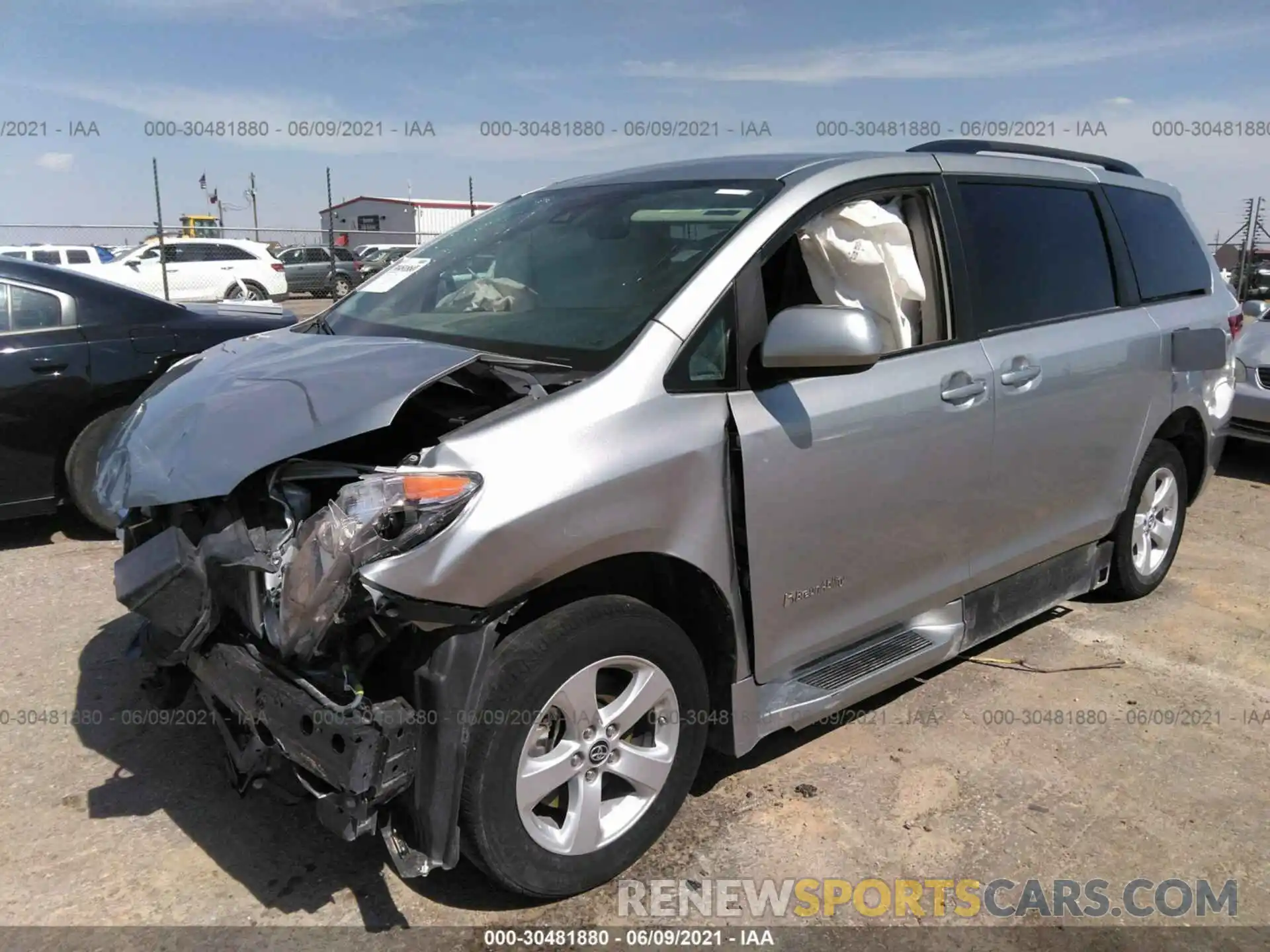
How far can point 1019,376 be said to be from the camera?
352 centimetres

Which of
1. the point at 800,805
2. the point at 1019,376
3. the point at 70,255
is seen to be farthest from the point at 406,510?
the point at 70,255

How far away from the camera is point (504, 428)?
233cm

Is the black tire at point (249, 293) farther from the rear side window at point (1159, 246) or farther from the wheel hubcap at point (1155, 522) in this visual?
the wheel hubcap at point (1155, 522)

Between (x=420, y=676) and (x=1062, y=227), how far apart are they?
127 inches

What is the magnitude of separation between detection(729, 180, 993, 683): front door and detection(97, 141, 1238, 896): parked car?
0.01m

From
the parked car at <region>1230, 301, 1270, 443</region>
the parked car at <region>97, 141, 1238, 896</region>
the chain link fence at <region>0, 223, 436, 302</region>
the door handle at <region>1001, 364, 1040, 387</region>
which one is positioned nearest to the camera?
the parked car at <region>97, 141, 1238, 896</region>

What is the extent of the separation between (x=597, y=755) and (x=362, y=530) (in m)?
0.88

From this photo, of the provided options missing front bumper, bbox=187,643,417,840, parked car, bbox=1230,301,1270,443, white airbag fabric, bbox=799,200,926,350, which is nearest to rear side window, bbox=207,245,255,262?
parked car, bbox=1230,301,1270,443

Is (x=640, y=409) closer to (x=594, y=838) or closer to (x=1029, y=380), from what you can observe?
(x=594, y=838)

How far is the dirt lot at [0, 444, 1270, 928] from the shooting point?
2.67 metres

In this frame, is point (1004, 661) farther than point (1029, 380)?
Yes

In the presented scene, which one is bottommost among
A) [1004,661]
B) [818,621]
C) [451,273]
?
[1004,661]

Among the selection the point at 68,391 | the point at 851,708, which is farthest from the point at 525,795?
the point at 68,391

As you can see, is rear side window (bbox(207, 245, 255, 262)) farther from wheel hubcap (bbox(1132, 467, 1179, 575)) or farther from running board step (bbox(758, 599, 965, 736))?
running board step (bbox(758, 599, 965, 736))
